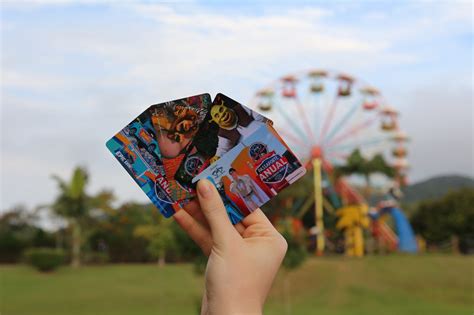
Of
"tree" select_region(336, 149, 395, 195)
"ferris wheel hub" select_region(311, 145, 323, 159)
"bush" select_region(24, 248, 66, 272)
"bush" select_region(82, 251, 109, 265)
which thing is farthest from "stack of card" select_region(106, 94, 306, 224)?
"bush" select_region(82, 251, 109, 265)

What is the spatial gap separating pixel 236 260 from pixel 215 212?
0.19 m

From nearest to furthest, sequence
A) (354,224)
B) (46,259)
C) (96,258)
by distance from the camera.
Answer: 1. (46,259)
2. (354,224)
3. (96,258)

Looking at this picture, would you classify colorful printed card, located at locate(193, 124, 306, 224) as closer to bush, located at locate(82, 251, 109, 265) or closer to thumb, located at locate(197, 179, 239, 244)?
thumb, located at locate(197, 179, 239, 244)

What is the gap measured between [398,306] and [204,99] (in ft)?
69.0

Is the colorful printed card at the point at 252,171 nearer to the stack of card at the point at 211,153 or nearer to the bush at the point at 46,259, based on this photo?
the stack of card at the point at 211,153

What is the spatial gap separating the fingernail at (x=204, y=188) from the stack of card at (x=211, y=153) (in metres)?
0.10

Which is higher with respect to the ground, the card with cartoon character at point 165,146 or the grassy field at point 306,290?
the card with cartoon character at point 165,146

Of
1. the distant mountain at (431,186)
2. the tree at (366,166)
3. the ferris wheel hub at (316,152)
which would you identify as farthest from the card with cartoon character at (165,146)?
the distant mountain at (431,186)

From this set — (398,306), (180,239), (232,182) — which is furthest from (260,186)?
(398,306)

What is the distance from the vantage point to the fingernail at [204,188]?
2.36 meters

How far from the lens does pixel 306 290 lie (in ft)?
81.0

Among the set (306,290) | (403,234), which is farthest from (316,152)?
(306,290)

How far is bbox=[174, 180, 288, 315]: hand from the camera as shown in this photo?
7.34 ft

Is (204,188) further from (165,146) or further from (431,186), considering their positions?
(431,186)
